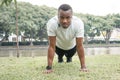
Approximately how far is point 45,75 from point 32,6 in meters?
44.2

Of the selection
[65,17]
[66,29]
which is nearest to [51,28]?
[66,29]

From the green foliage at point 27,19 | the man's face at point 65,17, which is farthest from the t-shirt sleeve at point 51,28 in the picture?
the green foliage at point 27,19

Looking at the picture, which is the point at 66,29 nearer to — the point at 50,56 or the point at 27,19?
the point at 50,56

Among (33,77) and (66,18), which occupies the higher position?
(66,18)

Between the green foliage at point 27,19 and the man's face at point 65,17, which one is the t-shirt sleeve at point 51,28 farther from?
the green foliage at point 27,19

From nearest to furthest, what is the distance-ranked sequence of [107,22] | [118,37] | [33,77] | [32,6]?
[33,77] → [32,6] → [107,22] → [118,37]

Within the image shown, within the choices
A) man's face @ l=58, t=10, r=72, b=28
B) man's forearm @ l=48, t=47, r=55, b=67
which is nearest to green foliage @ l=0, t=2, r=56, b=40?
man's forearm @ l=48, t=47, r=55, b=67

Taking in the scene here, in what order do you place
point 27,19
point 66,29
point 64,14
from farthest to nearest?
point 27,19 → point 66,29 → point 64,14

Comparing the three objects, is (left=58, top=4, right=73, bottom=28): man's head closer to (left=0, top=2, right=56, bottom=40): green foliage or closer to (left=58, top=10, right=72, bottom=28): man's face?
(left=58, top=10, right=72, bottom=28): man's face

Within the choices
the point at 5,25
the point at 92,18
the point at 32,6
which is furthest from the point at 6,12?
the point at 92,18

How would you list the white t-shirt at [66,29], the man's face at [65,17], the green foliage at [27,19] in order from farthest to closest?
the green foliage at [27,19] < the white t-shirt at [66,29] < the man's face at [65,17]

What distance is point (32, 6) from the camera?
48.8 meters

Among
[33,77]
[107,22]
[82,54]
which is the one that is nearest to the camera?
[33,77]

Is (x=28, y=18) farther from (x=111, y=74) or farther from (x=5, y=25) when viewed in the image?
(x=111, y=74)
